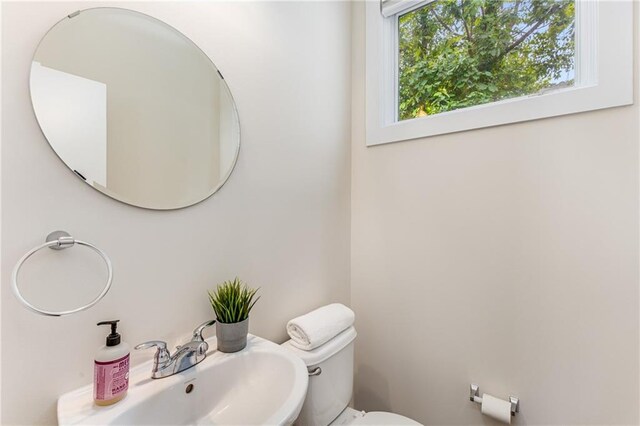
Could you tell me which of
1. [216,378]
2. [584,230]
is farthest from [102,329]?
[584,230]

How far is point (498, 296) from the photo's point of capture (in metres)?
1.12

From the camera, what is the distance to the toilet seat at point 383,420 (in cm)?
112

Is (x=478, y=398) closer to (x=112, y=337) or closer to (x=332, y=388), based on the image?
(x=332, y=388)

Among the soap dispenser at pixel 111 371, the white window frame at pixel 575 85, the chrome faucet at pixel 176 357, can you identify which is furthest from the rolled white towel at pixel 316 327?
the white window frame at pixel 575 85

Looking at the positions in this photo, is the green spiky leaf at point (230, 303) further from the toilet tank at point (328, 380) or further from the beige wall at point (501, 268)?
the beige wall at point (501, 268)

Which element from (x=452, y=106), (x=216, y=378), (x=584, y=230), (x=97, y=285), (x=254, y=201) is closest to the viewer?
(x=97, y=285)

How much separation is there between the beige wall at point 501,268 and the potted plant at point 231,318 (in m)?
0.77

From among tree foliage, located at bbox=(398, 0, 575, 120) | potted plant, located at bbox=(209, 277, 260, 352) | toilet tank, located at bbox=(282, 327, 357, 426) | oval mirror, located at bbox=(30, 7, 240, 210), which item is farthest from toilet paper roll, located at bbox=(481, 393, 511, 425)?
oval mirror, located at bbox=(30, 7, 240, 210)

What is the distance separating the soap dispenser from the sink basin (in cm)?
2

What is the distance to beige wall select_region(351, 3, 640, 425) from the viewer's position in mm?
921

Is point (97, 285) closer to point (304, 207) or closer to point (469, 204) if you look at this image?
point (304, 207)

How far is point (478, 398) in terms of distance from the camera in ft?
3.76

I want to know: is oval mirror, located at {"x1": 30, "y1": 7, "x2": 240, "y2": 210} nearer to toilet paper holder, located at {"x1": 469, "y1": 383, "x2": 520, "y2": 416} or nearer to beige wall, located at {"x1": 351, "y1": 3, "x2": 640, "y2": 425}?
beige wall, located at {"x1": 351, "y1": 3, "x2": 640, "y2": 425}

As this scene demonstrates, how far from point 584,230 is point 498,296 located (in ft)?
1.19
